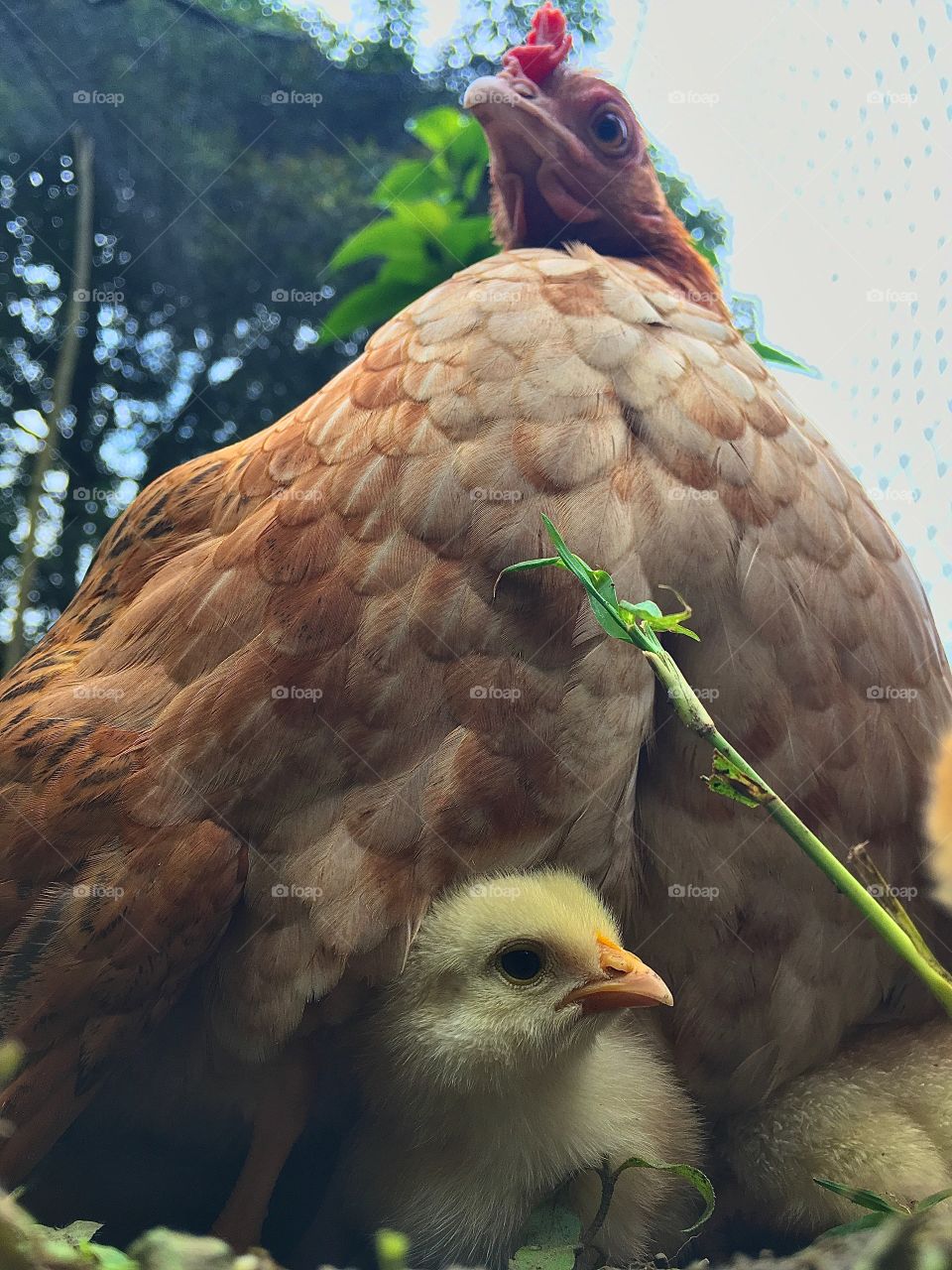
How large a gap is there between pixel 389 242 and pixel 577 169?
606 millimetres

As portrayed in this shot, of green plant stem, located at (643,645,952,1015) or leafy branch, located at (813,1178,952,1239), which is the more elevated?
green plant stem, located at (643,645,952,1015)

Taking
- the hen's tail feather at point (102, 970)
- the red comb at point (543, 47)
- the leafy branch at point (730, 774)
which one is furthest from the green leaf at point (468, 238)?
the hen's tail feather at point (102, 970)

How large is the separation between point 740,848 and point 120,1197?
1.96 ft

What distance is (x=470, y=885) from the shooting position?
2.51 ft

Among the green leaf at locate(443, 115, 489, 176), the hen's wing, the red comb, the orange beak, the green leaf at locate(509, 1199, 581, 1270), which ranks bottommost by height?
the green leaf at locate(509, 1199, 581, 1270)

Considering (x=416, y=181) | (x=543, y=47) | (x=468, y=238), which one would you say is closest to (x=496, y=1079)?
(x=543, y=47)

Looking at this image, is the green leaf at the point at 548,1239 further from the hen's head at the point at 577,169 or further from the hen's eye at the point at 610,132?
the hen's eye at the point at 610,132

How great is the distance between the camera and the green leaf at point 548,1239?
0.69 metres

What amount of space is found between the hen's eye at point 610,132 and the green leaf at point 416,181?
60cm

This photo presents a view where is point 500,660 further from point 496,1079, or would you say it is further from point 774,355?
point 774,355

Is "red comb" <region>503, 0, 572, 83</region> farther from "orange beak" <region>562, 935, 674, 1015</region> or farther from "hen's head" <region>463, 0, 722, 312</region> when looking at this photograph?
"orange beak" <region>562, 935, 674, 1015</region>

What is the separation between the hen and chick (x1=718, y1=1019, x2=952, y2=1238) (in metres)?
0.03

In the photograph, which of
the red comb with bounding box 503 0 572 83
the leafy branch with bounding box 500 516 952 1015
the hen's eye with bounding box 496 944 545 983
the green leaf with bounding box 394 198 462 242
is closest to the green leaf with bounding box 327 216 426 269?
the green leaf with bounding box 394 198 462 242

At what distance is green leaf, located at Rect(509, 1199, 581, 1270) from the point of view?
69cm
